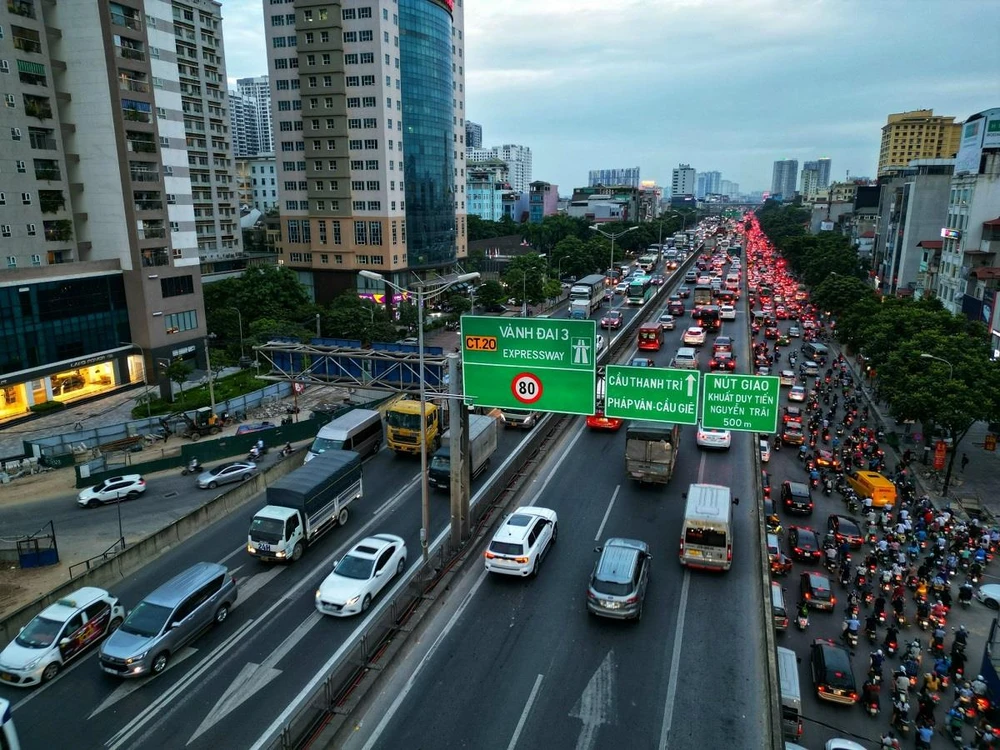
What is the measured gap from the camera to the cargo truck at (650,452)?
29328 mm

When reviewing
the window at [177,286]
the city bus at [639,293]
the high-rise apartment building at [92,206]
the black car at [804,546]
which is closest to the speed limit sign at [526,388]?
the black car at [804,546]

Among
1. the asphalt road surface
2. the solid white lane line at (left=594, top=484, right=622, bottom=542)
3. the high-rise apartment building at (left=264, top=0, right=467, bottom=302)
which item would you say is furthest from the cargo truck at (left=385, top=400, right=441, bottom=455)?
the high-rise apartment building at (left=264, top=0, right=467, bottom=302)

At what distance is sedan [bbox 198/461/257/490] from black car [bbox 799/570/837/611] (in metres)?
28.8

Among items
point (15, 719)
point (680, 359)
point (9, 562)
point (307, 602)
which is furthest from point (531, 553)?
point (680, 359)

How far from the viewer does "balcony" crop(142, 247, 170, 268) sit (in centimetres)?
5609

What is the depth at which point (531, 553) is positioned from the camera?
22.2m

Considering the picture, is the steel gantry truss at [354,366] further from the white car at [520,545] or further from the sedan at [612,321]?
the sedan at [612,321]

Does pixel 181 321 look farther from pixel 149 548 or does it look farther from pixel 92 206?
pixel 149 548

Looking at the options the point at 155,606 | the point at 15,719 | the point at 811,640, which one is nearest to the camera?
the point at 15,719

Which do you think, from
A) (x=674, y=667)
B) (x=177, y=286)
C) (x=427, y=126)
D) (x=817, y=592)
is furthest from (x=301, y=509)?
(x=427, y=126)

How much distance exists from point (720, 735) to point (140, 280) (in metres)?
57.2

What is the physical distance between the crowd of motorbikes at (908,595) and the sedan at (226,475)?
93.1 ft

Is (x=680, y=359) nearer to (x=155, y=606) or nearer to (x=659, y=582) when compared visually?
(x=659, y=582)

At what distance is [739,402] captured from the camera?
2172cm
